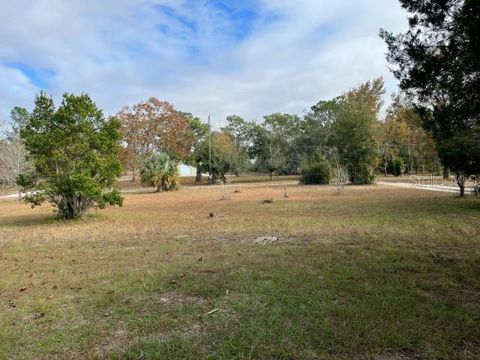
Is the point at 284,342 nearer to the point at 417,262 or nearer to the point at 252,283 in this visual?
the point at 252,283

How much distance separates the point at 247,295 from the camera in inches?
169

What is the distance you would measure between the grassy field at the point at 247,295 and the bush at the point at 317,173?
22313mm

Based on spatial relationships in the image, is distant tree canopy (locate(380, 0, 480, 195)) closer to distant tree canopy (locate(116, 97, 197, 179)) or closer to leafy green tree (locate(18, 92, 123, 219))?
leafy green tree (locate(18, 92, 123, 219))

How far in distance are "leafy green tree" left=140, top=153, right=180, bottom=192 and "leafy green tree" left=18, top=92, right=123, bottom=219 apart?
15.3m

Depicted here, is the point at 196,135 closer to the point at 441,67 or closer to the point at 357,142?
the point at 357,142

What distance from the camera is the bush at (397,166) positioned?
137ft

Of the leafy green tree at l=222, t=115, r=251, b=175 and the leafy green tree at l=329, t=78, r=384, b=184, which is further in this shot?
the leafy green tree at l=222, t=115, r=251, b=175

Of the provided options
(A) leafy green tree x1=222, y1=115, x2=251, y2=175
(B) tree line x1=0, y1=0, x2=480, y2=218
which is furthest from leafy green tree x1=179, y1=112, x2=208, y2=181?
(B) tree line x1=0, y1=0, x2=480, y2=218

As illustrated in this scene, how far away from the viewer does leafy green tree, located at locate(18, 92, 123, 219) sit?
11539 mm

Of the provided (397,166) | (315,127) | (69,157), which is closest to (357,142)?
(397,166)

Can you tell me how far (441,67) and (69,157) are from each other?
10.3 m

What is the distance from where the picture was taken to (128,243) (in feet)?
25.8

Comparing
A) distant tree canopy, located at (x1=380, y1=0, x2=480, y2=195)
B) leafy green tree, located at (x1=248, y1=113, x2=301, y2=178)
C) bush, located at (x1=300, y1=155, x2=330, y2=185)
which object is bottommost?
bush, located at (x1=300, y1=155, x2=330, y2=185)

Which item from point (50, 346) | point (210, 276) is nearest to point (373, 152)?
point (210, 276)
